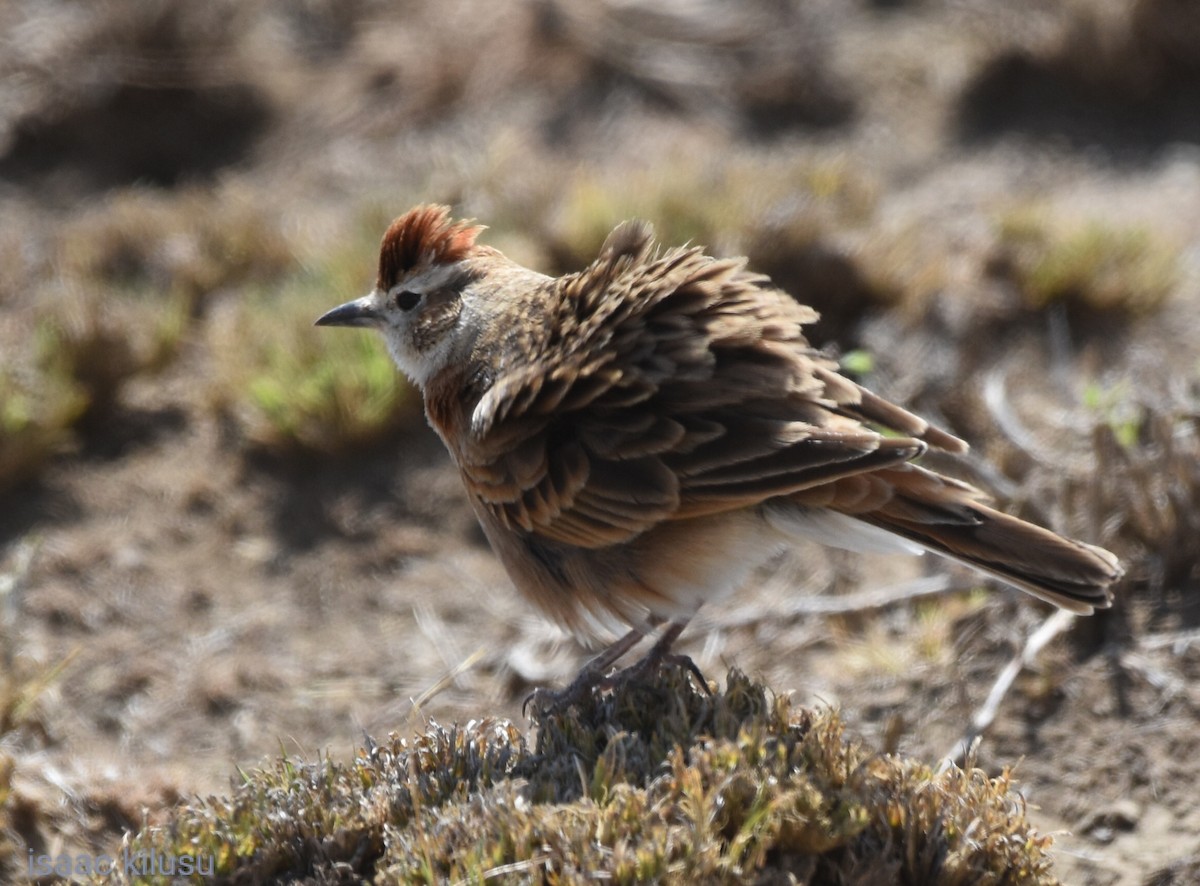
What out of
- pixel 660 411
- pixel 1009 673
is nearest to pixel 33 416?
pixel 660 411

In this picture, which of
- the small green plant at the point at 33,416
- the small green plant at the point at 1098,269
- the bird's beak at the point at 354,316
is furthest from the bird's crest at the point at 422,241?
the small green plant at the point at 1098,269

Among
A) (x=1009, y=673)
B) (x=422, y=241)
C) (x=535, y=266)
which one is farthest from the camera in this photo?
(x=535, y=266)

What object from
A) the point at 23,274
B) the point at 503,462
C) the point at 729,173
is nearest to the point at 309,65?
the point at 23,274

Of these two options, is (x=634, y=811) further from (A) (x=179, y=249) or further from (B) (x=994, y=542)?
(A) (x=179, y=249)

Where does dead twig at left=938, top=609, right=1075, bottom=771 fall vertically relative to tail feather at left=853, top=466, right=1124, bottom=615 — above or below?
below

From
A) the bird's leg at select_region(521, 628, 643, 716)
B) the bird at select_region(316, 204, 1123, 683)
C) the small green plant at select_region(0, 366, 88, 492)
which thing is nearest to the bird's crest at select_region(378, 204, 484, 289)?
the bird at select_region(316, 204, 1123, 683)

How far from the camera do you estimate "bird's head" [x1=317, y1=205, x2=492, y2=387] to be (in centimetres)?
527

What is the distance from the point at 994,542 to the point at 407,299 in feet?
8.22

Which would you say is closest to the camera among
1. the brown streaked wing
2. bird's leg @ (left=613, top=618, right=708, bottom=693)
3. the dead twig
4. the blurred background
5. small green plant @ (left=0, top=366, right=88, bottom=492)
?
the brown streaked wing

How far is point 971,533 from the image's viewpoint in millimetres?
4199

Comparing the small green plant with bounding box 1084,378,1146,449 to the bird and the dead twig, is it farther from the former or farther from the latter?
the bird

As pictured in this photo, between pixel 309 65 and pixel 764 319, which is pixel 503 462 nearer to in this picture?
pixel 764 319

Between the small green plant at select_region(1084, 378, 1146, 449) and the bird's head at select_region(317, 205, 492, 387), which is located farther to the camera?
the small green plant at select_region(1084, 378, 1146, 449)

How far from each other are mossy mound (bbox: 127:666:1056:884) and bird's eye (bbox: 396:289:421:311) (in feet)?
6.40
